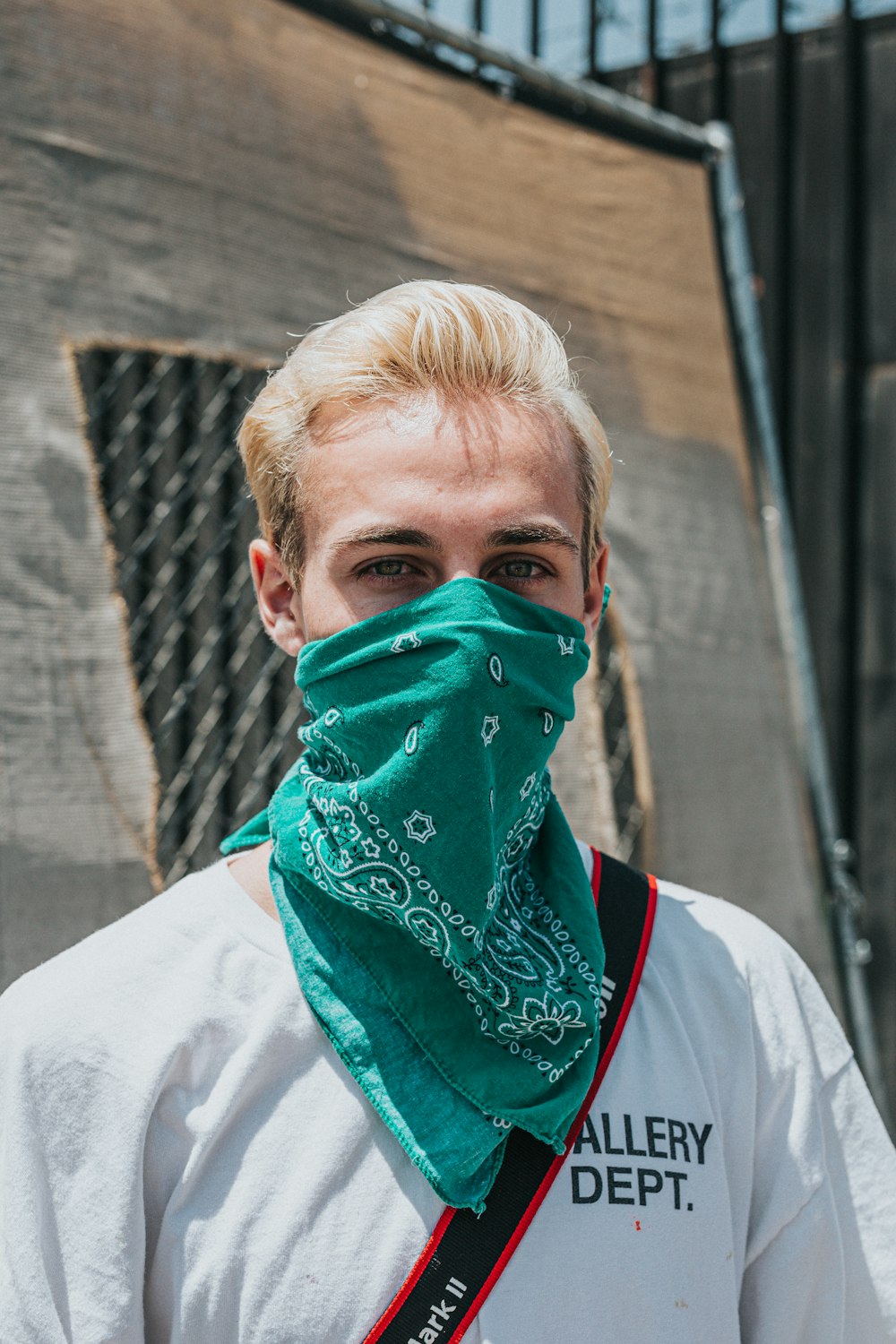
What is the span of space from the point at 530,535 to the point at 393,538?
0.13 metres

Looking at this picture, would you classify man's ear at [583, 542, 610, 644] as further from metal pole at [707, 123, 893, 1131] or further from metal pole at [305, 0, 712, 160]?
metal pole at [707, 123, 893, 1131]

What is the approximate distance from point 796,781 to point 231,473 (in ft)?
5.55

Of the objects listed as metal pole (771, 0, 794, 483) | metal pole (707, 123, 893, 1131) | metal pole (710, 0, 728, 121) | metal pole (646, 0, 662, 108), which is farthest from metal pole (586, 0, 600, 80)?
metal pole (707, 123, 893, 1131)

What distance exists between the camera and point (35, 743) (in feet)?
6.68

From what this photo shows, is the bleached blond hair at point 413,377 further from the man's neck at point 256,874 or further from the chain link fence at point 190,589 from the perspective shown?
the chain link fence at point 190,589

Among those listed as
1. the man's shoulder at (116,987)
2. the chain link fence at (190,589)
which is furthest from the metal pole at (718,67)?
the man's shoulder at (116,987)

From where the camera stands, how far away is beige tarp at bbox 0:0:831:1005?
2086 mm

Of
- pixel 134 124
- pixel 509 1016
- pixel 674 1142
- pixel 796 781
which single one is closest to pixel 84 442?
pixel 134 124

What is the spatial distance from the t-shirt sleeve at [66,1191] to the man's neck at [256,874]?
22 centimetres

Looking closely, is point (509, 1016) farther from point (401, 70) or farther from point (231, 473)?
point (401, 70)

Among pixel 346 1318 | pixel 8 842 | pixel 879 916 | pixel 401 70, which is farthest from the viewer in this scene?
pixel 879 916

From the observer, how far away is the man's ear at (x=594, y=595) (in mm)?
1410

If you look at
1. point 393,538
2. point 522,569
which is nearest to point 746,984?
point 522,569

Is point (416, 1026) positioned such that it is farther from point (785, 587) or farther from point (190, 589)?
point (785, 587)
